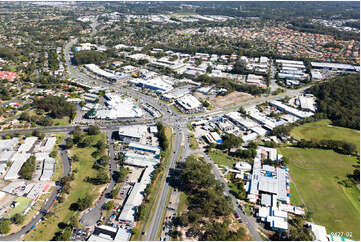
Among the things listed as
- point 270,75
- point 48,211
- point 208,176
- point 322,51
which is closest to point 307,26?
point 322,51

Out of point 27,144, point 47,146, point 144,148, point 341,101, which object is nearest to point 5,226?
point 47,146

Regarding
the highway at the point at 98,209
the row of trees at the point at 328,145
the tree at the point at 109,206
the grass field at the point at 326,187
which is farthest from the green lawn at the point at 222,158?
the tree at the point at 109,206

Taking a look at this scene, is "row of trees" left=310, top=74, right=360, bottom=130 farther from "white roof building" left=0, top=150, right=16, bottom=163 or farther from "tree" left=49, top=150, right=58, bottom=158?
"white roof building" left=0, top=150, right=16, bottom=163

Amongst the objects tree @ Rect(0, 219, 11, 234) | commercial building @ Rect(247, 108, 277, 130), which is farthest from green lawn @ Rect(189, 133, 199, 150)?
tree @ Rect(0, 219, 11, 234)

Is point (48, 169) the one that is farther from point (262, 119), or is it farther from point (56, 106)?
point (262, 119)

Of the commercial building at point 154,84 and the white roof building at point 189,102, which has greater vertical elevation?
the commercial building at point 154,84

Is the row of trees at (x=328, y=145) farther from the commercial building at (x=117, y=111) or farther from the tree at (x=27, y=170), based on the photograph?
the tree at (x=27, y=170)
